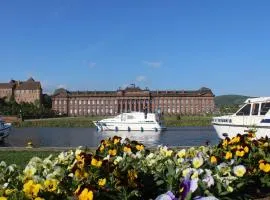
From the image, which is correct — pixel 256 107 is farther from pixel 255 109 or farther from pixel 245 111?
pixel 245 111

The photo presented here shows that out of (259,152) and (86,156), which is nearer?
(86,156)

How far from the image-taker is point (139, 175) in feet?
24.2

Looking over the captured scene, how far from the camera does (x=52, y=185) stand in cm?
611

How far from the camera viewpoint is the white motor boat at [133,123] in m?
77.3

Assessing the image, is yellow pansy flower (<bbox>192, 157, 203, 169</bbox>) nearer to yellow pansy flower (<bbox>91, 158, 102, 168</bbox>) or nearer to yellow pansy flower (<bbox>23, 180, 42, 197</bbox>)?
yellow pansy flower (<bbox>91, 158, 102, 168</bbox>)

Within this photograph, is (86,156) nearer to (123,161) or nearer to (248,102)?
(123,161)

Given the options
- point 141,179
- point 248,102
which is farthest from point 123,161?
point 248,102

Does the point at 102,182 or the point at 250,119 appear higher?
the point at 250,119

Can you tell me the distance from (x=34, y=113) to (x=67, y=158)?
514 ft

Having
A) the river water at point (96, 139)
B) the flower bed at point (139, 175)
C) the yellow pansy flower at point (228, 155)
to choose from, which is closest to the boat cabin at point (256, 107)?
the river water at point (96, 139)

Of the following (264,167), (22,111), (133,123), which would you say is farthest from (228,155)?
(22,111)

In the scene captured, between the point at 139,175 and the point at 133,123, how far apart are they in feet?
231

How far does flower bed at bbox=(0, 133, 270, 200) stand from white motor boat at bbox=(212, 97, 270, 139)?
→ 16.5 m

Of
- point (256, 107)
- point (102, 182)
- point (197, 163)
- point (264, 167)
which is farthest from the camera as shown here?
point (256, 107)
